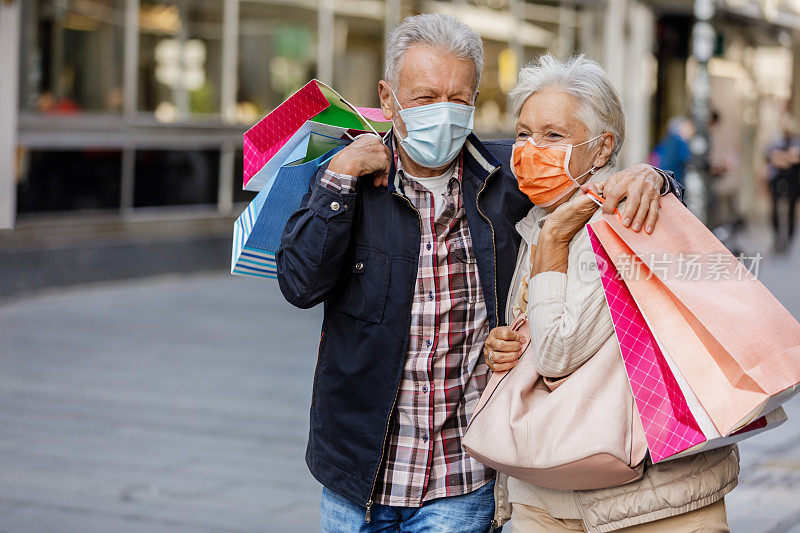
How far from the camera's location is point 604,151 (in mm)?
2805

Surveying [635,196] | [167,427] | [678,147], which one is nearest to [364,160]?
[635,196]

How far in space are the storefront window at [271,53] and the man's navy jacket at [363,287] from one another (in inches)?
430

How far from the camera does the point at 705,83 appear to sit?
1159cm

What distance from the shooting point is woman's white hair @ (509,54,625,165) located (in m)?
2.75

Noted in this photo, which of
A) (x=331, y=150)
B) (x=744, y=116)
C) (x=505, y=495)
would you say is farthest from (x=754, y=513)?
(x=744, y=116)

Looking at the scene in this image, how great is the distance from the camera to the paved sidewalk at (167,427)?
17.2 feet

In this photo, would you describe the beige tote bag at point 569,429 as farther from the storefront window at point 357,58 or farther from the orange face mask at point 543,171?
the storefront window at point 357,58

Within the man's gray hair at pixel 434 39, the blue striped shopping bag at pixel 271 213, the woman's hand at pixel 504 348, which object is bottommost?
the woman's hand at pixel 504 348

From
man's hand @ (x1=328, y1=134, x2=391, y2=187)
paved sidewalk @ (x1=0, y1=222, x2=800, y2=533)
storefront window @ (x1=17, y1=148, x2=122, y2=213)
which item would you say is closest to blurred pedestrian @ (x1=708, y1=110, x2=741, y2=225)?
paved sidewalk @ (x1=0, y1=222, x2=800, y2=533)

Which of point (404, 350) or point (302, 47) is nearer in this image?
point (404, 350)

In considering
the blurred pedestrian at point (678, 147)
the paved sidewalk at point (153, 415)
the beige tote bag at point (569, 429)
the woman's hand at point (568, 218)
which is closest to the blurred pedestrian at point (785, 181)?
the blurred pedestrian at point (678, 147)

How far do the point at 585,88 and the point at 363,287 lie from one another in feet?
2.34

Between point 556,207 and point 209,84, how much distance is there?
35.1 feet

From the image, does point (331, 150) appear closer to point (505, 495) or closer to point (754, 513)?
point (505, 495)
